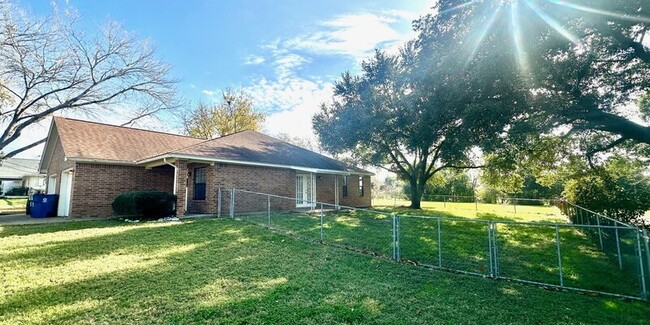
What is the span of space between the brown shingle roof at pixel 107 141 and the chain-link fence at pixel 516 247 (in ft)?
19.4

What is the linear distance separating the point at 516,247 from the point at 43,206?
19.3 metres

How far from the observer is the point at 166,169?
52.5 feet

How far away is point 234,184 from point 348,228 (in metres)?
5.72

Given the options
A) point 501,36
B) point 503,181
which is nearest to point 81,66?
point 501,36

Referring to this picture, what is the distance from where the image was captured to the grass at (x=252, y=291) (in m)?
3.96

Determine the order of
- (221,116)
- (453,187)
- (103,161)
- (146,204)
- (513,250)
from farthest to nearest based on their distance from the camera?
(453,187)
(221,116)
(103,161)
(146,204)
(513,250)

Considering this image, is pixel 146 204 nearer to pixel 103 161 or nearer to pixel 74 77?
pixel 103 161

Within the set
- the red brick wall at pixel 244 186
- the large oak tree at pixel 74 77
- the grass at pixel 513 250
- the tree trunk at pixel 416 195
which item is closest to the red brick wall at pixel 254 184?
the red brick wall at pixel 244 186

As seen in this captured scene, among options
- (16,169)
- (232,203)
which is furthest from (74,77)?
(16,169)

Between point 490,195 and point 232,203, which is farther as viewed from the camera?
point 490,195

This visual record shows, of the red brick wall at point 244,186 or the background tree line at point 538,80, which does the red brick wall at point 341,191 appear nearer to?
the red brick wall at point 244,186

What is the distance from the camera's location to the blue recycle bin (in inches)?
547

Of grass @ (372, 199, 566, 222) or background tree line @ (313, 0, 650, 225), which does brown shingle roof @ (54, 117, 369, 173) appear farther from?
grass @ (372, 199, 566, 222)

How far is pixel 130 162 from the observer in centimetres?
1444
